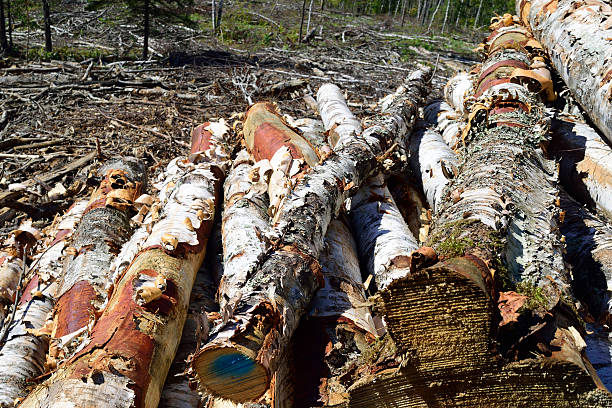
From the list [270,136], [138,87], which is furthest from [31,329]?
[138,87]

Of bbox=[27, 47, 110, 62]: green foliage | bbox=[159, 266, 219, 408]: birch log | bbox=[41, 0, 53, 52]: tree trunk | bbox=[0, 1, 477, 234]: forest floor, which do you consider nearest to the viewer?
bbox=[159, 266, 219, 408]: birch log

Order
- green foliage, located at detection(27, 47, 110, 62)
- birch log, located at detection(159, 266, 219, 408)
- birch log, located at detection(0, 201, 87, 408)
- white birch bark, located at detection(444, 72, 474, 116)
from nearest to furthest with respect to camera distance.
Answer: birch log, located at detection(159, 266, 219, 408)
birch log, located at detection(0, 201, 87, 408)
white birch bark, located at detection(444, 72, 474, 116)
green foliage, located at detection(27, 47, 110, 62)

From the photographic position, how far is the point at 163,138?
24.1 ft

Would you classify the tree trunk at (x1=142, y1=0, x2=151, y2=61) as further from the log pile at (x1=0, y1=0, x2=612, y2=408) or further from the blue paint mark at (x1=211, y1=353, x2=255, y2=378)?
the blue paint mark at (x1=211, y1=353, x2=255, y2=378)

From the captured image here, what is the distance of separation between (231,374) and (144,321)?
2.18ft

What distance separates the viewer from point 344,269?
10.3 feet

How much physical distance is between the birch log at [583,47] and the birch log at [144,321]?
3083 millimetres

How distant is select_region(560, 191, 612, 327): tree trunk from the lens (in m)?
2.99

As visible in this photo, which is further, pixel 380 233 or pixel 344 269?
pixel 380 233

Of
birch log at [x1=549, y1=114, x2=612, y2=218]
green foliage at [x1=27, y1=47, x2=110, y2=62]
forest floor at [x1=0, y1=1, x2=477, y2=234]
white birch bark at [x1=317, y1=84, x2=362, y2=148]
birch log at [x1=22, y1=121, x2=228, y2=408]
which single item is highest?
birch log at [x1=549, y1=114, x2=612, y2=218]

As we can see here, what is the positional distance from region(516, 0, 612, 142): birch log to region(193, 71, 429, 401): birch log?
1.77 meters

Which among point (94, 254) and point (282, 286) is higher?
point (282, 286)

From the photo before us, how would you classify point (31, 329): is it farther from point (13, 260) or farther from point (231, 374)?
point (231, 374)

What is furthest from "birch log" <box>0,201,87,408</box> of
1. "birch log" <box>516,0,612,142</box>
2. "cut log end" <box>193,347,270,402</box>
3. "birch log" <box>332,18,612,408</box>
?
"birch log" <box>516,0,612,142</box>
